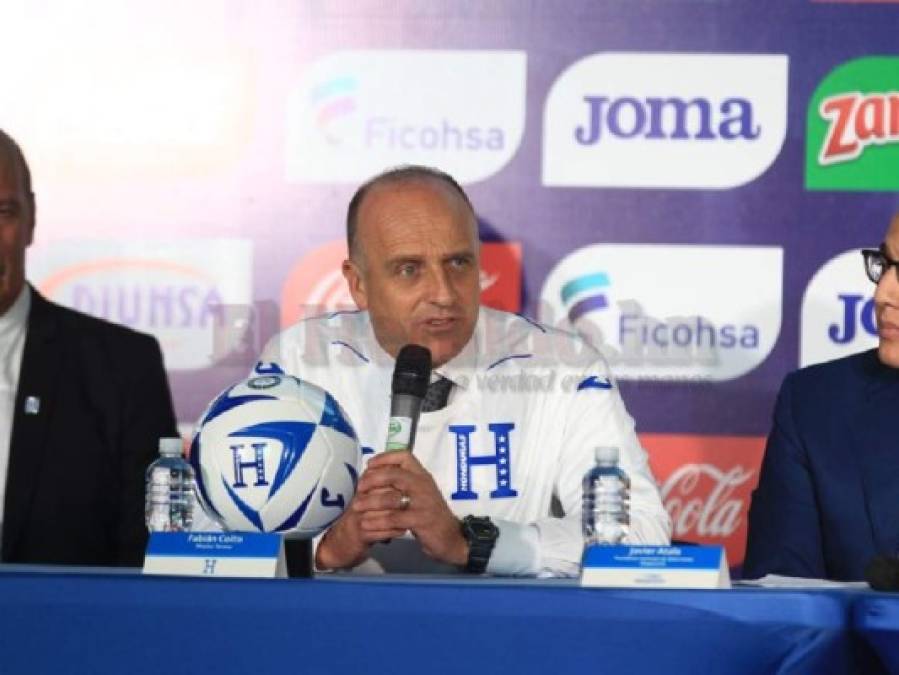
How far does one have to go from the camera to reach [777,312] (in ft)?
11.9

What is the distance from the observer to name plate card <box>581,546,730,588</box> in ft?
6.14

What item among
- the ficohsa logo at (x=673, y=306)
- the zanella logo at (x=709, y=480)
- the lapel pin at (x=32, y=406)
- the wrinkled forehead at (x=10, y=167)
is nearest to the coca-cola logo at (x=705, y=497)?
the zanella logo at (x=709, y=480)

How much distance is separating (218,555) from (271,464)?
0.51 feet

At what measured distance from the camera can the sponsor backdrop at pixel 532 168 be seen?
363cm

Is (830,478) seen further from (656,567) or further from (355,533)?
(656,567)

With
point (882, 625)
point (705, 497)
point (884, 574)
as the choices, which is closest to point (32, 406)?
point (705, 497)

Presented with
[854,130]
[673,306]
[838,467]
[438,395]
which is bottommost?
[838,467]

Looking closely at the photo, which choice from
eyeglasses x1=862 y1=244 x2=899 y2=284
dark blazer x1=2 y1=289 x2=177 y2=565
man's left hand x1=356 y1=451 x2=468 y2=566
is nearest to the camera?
man's left hand x1=356 y1=451 x2=468 y2=566

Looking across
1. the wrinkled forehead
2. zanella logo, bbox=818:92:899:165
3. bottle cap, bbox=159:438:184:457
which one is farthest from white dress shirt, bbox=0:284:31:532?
zanella logo, bbox=818:92:899:165

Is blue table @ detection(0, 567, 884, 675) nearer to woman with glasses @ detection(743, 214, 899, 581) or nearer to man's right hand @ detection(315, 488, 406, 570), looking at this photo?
man's right hand @ detection(315, 488, 406, 570)

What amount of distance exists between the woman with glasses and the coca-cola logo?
655 mm

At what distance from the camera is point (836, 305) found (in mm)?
3617

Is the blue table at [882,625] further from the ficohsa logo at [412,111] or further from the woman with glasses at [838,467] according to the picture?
the ficohsa logo at [412,111]

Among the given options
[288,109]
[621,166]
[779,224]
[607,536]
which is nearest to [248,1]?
[288,109]
